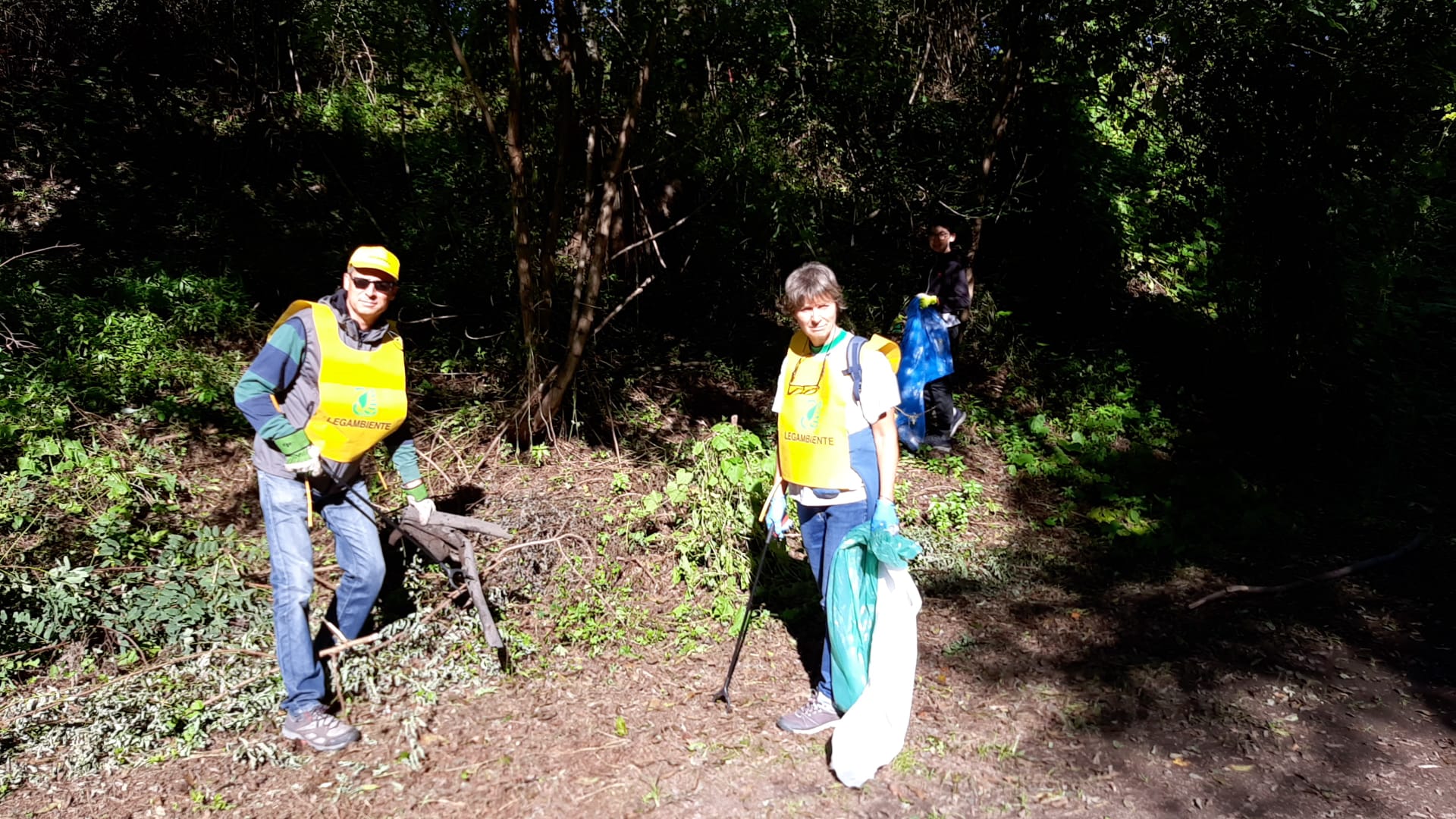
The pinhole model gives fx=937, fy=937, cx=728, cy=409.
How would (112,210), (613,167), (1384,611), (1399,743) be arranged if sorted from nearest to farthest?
(1399,743) → (1384,611) → (613,167) → (112,210)

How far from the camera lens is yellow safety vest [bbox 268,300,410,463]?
3.34 m

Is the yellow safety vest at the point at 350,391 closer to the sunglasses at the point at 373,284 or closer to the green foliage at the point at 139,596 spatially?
the sunglasses at the point at 373,284

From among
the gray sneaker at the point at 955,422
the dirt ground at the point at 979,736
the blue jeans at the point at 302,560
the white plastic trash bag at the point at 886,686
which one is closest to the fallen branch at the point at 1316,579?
the dirt ground at the point at 979,736

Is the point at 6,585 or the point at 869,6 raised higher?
the point at 869,6

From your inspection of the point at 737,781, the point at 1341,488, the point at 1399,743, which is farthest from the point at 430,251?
the point at 1341,488

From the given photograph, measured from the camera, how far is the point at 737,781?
3.35m

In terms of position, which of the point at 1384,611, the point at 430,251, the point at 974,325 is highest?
the point at 430,251

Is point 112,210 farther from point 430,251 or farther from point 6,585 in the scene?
point 6,585

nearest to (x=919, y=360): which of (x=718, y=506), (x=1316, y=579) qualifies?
(x=718, y=506)

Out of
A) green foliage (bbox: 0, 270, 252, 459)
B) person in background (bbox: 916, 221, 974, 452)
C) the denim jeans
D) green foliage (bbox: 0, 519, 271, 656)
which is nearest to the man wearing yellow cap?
green foliage (bbox: 0, 519, 271, 656)

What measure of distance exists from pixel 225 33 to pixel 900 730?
9041 mm

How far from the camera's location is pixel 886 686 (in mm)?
3248

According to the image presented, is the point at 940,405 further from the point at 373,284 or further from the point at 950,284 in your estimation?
the point at 373,284

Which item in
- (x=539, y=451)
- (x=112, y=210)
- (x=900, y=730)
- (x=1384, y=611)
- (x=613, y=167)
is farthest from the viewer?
(x=112, y=210)
